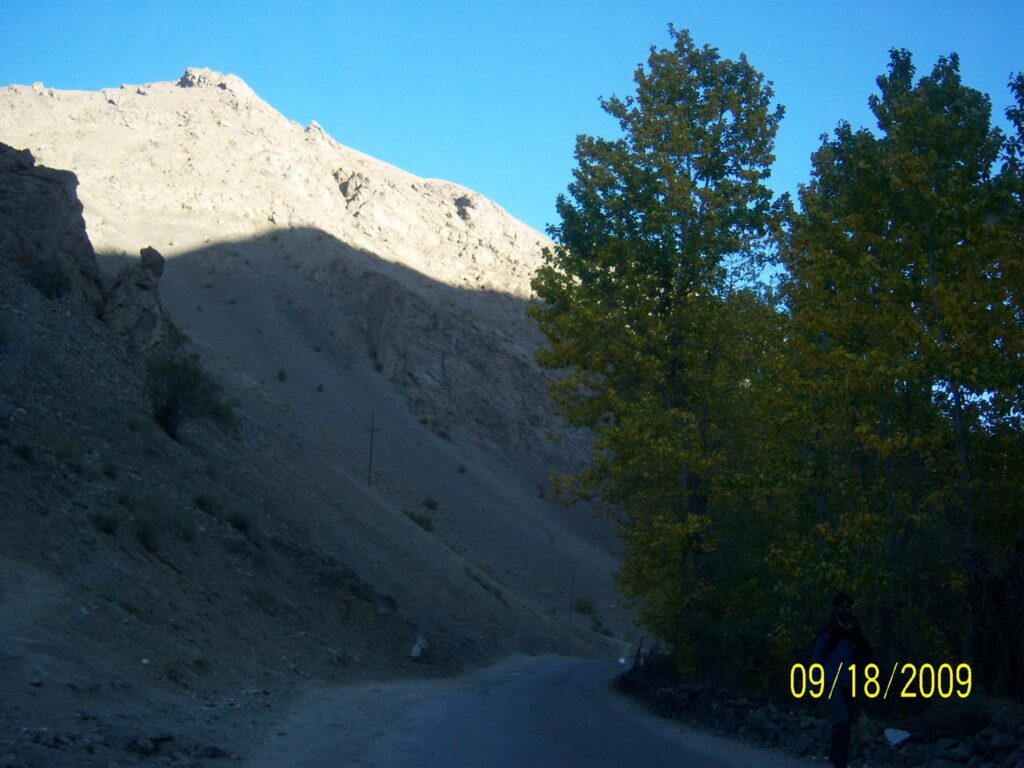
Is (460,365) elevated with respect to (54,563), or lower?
elevated

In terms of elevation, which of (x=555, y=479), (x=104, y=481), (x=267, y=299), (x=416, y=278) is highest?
(x=416, y=278)

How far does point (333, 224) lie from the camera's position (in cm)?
7756

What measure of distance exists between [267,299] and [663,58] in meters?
47.4

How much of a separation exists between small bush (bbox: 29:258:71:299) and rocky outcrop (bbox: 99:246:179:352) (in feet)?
7.55

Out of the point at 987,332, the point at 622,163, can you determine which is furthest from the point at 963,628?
the point at 622,163

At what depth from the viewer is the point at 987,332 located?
1162 cm

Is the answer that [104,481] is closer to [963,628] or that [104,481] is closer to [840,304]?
[840,304]

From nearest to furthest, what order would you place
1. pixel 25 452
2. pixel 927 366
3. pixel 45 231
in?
pixel 927 366, pixel 25 452, pixel 45 231

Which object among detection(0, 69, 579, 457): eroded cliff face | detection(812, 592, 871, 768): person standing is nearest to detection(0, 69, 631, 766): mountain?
detection(0, 69, 579, 457): eroded cliff face

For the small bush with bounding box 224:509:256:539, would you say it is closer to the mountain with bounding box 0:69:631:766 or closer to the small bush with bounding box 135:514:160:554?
the mountain with bounding box 0:69:631:766

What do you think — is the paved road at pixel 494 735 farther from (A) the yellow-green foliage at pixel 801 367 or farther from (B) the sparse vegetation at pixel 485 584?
(B) the sparse vegetation at pixel 485 584

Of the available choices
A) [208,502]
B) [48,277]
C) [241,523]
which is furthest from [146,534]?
[48,277]
